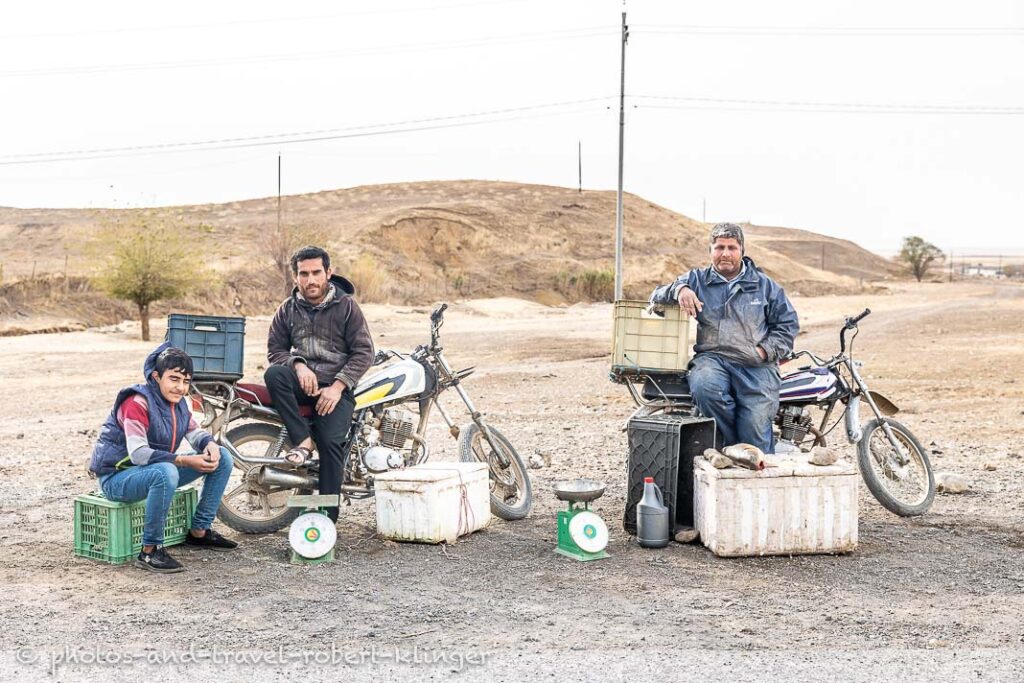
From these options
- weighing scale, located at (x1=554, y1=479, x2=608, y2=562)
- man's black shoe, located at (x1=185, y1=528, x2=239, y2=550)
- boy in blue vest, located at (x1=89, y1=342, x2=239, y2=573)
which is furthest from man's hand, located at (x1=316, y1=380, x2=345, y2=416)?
weighing scale, located at (x1=554, y1=479, x2=608, y2=562)

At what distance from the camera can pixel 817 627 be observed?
5.14 m

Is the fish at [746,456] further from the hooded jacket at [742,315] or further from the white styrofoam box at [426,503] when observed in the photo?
the white styrofoam box at [426,503]

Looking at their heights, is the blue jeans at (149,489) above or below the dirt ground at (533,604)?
above

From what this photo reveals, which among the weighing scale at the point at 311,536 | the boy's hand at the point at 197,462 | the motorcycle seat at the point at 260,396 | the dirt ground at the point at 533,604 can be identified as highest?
the motorcycle seat at the point at 260,396

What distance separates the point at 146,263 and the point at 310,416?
26061 mm

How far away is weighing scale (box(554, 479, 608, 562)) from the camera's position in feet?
20.9

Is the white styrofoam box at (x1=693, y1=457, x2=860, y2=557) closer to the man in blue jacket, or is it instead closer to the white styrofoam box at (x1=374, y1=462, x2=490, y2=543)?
the man in blue jacket

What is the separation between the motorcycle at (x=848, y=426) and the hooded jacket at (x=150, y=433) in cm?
285

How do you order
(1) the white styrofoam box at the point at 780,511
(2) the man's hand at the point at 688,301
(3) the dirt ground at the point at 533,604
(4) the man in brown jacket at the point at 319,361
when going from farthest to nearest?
(2) the man's hand at the point at 688,301 < (4) the man in brown jacket at the point at 319,361 < (1) the white styrofoam box at the point at 780,511 < (3) the dirt ground at the point at 533,604

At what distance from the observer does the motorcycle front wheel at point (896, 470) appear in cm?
735

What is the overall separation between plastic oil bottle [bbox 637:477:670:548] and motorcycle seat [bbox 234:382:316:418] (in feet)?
6.61

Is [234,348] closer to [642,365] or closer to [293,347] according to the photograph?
[293,347]

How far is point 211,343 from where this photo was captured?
6.84m

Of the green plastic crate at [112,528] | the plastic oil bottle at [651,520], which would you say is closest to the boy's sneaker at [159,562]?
the green plastic crate at [112,528]
